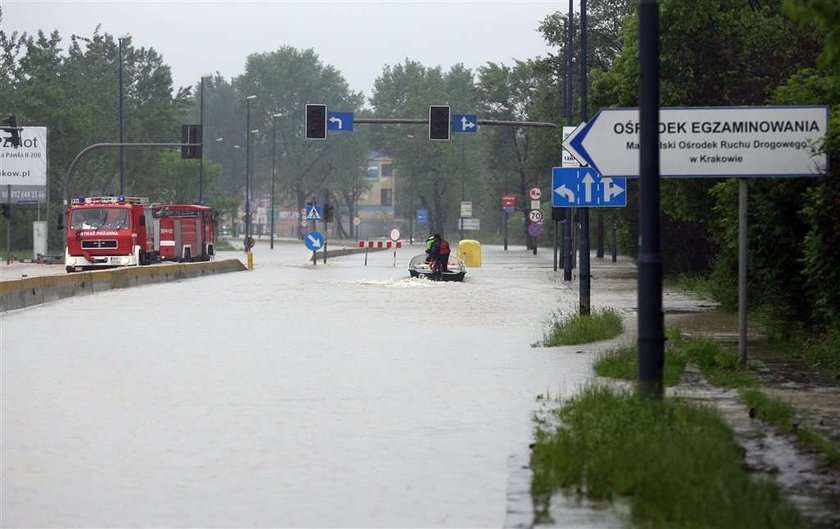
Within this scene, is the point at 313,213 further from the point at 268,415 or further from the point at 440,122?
the point at 268,415

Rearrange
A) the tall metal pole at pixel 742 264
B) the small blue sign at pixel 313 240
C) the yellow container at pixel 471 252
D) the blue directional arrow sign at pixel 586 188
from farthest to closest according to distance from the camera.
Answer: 1. the yellow container at pixel 471 252
2. the small blue sign at pixel 313 240
3. the blue directional arrow sign at pixel 586 188
4. the tall metal pole at pixel 742 264

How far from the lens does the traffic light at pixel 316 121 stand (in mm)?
50406

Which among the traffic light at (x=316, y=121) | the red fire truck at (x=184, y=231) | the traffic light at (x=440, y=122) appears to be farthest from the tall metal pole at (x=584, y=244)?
the red fire truck at (x=184, y=231)

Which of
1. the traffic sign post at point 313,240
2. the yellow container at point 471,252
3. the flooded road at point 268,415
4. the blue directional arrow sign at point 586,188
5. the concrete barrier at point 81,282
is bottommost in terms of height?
the flooded road at point 268,415

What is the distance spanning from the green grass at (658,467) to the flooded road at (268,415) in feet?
1.32

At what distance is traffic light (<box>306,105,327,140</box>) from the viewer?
165ft

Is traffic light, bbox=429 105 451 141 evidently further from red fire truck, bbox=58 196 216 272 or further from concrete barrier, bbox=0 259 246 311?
red fire truck, bbox=58 196 216 272

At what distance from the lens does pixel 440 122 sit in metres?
51.2

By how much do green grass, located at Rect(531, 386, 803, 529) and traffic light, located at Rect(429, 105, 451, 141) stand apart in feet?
127

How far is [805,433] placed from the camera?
37.8ft

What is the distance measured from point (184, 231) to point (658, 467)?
5794cm

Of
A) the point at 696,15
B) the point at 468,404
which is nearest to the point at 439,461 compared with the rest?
the point at 468,404

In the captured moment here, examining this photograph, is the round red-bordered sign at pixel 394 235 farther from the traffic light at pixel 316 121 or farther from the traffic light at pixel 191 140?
the traffic light at pixel 316 121

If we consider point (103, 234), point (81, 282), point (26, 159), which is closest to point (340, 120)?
point (103, 234)
